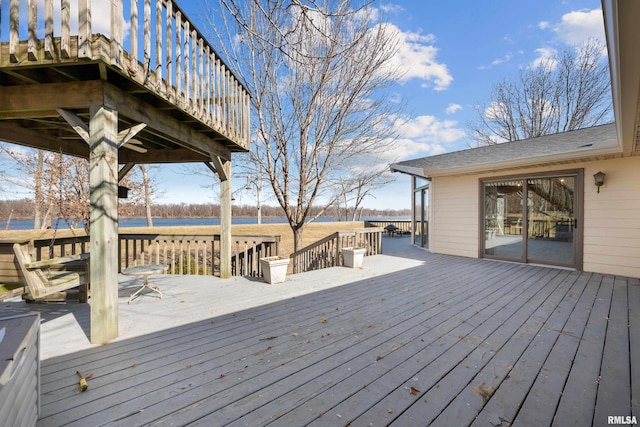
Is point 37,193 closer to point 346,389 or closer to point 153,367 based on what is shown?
point 153,367

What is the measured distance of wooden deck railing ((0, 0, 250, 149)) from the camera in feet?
6.68

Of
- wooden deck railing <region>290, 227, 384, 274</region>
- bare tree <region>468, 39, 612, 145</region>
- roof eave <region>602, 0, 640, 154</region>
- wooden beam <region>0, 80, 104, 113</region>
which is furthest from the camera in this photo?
bare tree <region>468, 39, 612, 145</region>

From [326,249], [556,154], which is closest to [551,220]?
[556,154]

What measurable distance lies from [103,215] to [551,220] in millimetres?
7839

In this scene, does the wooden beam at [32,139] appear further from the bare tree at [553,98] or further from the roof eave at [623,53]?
the bare tree at [553,98]

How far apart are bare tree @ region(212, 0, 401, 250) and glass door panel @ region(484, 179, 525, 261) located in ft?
9.89

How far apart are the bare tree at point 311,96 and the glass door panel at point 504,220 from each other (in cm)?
301

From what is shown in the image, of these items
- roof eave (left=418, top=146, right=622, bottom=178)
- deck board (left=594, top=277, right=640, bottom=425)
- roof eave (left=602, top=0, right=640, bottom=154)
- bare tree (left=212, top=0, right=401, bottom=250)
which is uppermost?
bare tree (left=212, top=0, right=401, bottom=250)

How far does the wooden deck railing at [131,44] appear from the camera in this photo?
6.68 feet

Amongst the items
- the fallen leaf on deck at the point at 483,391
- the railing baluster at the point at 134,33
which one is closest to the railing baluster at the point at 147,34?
the railing baluster at the point at 134,33

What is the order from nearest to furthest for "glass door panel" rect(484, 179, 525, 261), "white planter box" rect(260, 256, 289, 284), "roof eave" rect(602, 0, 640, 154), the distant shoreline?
"roof eave" rect(602, 0, 640, 154) < "white planter box" rect(260, 256, 289, 284) < "glass door panel" rect(484, 179, 525, 261) < the distant shoreline

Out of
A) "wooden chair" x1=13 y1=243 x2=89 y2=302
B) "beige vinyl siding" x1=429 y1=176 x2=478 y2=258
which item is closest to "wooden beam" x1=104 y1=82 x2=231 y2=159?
"wooden chair" x1=13 y1=243 x2=89 y2=302

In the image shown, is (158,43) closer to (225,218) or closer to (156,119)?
(156,119)

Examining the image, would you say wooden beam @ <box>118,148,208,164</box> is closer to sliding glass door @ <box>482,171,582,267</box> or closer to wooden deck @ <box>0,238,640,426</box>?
wooden deck @ <box>0,238,640,426</box>
